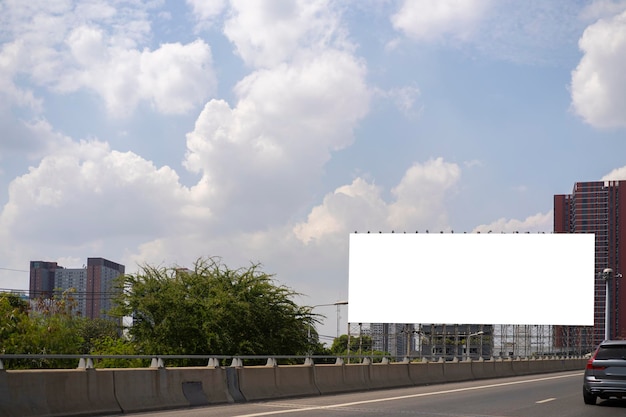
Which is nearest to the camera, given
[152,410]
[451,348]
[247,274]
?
[152,410]

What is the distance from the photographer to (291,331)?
52.7m

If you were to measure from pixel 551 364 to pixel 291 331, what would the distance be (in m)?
15.9

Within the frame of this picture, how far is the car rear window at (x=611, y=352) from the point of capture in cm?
2104

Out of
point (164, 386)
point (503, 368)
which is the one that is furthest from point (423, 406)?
point (503, 368)

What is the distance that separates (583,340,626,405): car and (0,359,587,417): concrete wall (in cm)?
697

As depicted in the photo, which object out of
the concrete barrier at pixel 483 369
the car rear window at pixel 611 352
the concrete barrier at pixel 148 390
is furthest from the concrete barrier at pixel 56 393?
the concrete barrier at pixel 483 369

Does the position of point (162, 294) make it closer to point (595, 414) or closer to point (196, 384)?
point (196, 384)

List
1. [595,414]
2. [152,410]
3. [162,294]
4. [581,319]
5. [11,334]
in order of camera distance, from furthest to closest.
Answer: [581,319] < [11,334] < [162,294] < [595,414] < [152,410]

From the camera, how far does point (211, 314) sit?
4938 cm

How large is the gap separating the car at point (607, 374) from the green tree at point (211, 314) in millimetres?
29833

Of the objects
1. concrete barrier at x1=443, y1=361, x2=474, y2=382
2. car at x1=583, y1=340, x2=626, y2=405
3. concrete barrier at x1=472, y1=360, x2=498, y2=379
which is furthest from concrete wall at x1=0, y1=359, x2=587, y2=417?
concrete barrier at x1=472, y1=360, x2=498, y2=379

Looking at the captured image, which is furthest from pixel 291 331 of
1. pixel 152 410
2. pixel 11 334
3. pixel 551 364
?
pixel 152 410

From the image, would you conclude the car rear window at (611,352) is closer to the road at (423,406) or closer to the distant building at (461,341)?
the road at (423,406)

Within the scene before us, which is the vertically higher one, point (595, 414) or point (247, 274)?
point (247, 274)
